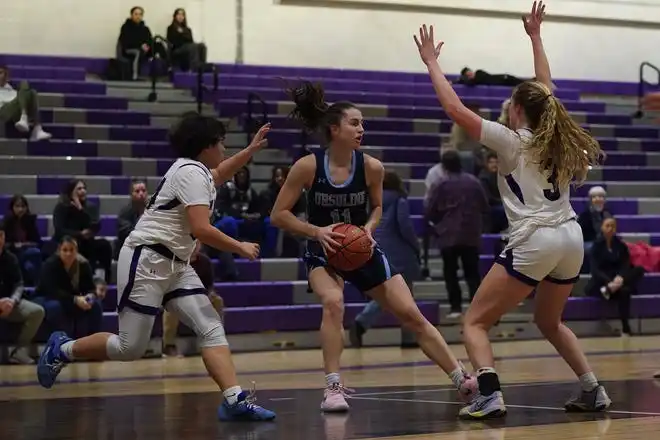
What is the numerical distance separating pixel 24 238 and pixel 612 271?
6.01m

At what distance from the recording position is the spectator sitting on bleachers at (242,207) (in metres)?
12.5

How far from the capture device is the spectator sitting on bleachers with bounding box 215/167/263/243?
1248 centimetres

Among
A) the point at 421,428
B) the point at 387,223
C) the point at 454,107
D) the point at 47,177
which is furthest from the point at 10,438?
the point at 47,177

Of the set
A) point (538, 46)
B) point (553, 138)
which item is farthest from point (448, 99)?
point (538, 46)

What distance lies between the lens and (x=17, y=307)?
10383 millimetres

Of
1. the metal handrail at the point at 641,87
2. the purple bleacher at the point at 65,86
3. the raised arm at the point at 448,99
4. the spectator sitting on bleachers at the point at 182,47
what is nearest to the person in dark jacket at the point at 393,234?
the raised arm at the point at 448,99

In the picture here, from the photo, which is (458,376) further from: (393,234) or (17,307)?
(17,307)

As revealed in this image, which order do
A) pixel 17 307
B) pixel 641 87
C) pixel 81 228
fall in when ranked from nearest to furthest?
1. pixel 17 307
2. pixel 81 228
3. pixel 641 87

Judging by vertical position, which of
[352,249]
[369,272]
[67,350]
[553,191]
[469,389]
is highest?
[553,191]

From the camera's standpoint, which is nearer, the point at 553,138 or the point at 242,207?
the point at 553,138

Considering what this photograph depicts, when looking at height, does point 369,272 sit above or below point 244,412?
above

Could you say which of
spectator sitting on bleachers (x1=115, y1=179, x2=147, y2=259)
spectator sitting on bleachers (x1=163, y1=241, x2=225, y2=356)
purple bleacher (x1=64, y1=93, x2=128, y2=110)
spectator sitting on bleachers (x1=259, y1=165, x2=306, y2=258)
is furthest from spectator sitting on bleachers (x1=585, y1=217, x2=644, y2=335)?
purple bleacher (x1=64, y1=93, x2=128, y2=110)

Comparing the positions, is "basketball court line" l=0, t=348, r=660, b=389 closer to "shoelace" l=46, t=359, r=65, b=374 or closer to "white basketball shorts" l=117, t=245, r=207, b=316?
"shoelace" l=46, t=359, r=65, b=374

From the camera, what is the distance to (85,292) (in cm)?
1072
